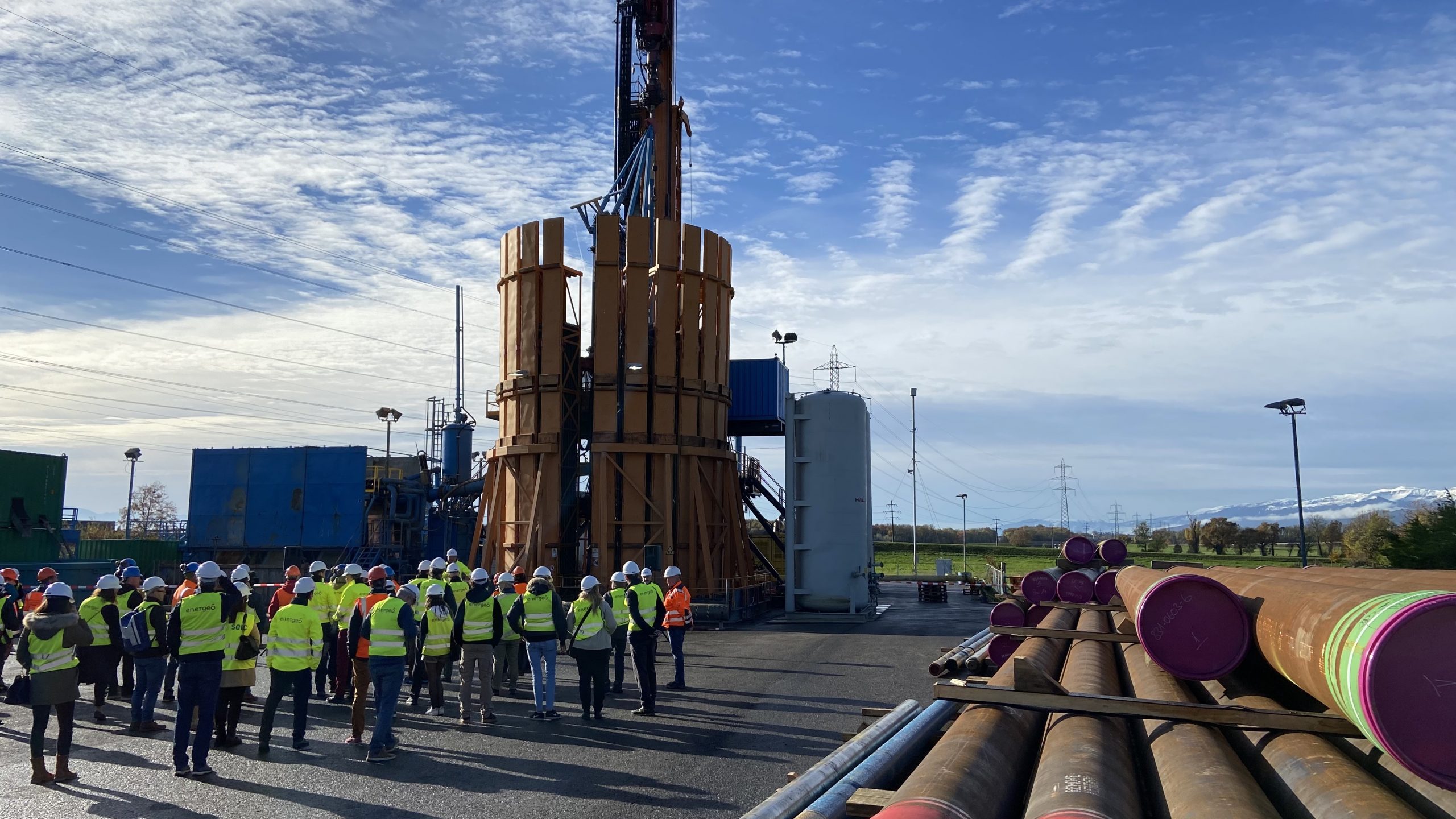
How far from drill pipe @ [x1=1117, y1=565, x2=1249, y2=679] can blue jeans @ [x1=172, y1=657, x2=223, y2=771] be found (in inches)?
361

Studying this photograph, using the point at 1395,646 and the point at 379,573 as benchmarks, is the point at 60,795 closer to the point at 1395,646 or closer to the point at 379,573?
the point at 379,573

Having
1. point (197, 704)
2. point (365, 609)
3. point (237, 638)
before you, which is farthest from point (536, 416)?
point (197, 704)

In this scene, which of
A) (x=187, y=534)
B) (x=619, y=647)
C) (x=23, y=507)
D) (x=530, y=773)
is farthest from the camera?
(x=187, y=534)

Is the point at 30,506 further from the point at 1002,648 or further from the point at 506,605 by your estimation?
the point at 1002,648

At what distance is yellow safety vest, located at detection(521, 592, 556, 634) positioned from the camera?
1208 cm

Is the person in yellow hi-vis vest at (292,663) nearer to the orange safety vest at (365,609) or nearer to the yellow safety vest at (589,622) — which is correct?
the orange safety vest at (365,609)

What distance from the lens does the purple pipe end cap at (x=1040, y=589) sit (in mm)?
12719

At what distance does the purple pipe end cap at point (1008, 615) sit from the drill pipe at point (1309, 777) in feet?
18.8

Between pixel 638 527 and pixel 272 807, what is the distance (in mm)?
18607

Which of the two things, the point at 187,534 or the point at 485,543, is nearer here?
the point at 485,543

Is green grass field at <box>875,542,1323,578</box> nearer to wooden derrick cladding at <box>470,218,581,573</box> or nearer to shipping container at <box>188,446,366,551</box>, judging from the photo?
wooden derrick cladding at <box>470,218,581,573</box>

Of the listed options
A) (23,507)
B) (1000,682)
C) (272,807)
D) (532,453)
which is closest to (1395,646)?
(1000,682)

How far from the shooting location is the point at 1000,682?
6738mm

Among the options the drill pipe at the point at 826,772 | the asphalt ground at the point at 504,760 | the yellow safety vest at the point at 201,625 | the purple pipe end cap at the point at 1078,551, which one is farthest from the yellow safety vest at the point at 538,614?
the purple pipe end cap at the point at 1078,551
